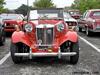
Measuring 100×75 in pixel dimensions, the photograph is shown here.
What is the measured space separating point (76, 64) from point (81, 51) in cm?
Answer: 320

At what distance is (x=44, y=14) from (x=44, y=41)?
1704 millimetres

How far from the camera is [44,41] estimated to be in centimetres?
1098

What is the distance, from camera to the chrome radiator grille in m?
11.0

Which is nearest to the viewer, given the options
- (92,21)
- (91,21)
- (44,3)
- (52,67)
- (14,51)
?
(52,67)

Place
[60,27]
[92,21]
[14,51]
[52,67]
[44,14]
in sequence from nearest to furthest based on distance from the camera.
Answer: [52,67] → [14,51] → [60,27] → [44,14] → [92,21]

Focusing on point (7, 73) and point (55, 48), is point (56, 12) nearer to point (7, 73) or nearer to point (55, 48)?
point (55, 48)

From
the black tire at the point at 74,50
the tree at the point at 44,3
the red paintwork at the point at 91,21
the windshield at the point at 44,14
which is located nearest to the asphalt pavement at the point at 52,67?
the black tire at the point at 74,50

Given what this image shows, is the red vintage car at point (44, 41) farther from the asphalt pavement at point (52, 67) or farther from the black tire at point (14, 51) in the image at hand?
the asphalt pavement at point (52, 67)

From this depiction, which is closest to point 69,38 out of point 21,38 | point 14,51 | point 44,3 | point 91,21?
point 21,38

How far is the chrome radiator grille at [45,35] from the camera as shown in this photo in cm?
1099

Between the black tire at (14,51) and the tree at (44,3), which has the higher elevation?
the black tire at (14,51)

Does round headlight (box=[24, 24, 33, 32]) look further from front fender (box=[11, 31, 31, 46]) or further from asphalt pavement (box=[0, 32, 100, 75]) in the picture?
asphalt pavement (box=[0, 32, 100, 75])

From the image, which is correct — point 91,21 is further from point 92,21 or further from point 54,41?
point 54,41

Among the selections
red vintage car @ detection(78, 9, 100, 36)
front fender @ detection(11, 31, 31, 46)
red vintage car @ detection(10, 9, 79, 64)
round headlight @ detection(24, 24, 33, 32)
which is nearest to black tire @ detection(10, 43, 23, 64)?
red vintage car @ detection(10, 9, 79, 64)
